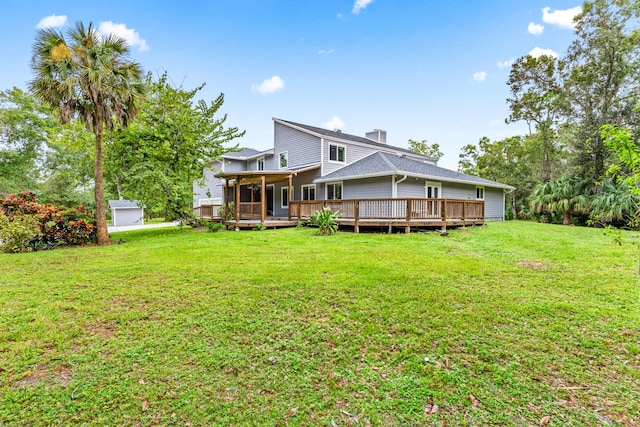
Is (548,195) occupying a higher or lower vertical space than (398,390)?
higher

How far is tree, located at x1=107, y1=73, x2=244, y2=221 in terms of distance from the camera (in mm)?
13539

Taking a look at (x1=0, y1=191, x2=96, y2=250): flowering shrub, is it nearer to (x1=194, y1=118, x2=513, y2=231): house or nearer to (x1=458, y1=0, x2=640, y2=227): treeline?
(x1=194, y1=118, x2=513, y2=231): house

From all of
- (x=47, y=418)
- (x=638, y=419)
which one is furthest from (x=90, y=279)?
(x=638, y=419)

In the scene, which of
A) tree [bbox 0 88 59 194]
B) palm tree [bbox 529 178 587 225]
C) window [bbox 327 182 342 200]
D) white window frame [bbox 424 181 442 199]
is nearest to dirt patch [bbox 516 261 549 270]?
white window frame [bbox 424 181 442 199]

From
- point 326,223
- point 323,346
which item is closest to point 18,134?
point 326,223

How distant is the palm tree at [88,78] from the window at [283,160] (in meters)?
9.88

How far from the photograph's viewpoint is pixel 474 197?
1841 centimetres

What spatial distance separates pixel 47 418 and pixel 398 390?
286 centimetres

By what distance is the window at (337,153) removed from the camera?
59.8 feet

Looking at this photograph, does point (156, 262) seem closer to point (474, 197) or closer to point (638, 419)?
point (638, 419)

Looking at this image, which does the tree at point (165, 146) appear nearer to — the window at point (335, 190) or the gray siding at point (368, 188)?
the window at point (335, 190)

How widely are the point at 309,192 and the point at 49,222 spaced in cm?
1230

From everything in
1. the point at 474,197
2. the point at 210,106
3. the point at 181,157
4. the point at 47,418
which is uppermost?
the point at 210,106

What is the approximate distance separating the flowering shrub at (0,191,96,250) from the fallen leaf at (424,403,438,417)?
518 inches
